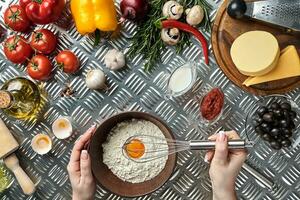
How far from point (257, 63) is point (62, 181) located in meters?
A: 0.64

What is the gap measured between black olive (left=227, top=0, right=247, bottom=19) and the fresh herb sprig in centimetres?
9

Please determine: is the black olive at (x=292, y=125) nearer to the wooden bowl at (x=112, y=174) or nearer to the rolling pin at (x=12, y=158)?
the wooden bowl at (x=112, y=174)

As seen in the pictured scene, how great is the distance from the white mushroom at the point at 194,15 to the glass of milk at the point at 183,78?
12cm

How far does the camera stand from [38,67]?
160 cm

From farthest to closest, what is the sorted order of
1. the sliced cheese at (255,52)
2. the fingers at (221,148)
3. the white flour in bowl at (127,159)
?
the white flour in bowl at (127,159) < the sliced cheese at (255,52) < the fingers at (221,148)

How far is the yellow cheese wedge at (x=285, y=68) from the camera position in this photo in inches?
58.7

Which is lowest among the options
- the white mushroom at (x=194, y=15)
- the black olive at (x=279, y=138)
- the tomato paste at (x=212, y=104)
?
the black olive at (x=279, y=138)

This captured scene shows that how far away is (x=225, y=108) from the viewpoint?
1.62m

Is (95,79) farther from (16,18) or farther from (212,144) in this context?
(212,144)

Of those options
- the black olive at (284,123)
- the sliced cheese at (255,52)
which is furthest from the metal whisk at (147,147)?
the sliced cheese at (255,52)

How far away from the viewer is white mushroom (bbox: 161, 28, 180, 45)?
157cm

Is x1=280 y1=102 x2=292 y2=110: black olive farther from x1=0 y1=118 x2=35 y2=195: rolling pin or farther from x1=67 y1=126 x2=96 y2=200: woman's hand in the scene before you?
x1=0 y1=118 x2=35 y2=195: rolling pin

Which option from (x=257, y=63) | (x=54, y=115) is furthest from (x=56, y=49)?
(x=257, y=63)

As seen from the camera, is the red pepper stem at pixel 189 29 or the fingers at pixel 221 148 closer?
the fingers at pixel 221 148
